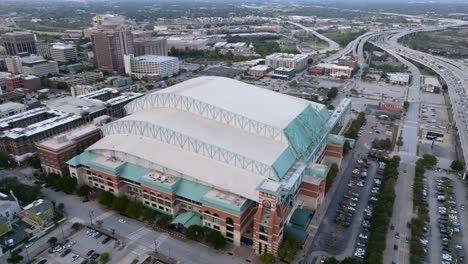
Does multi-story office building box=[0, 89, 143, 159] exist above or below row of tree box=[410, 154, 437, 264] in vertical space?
above

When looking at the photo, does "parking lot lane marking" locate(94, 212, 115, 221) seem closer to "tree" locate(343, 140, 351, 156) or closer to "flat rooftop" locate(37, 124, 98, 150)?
"flat rooftop" locate(37, 124, 98, 150)

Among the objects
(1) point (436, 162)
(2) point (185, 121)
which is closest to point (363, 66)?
(1) point (436, 162)

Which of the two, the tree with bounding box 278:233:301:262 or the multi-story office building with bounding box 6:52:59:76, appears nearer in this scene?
the tree with bounding box 278:233:301:262

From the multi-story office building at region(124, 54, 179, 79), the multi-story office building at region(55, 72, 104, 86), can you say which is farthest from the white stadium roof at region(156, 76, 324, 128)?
the multi-story office building at region(55, 72, 104, 86)

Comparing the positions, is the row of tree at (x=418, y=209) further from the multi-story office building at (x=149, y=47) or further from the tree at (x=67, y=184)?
the multi-story office building at (x=149, y=47)

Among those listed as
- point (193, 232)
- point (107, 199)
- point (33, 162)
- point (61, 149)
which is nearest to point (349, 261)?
point (193, 232)

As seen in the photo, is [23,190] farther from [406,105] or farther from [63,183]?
[406,105]

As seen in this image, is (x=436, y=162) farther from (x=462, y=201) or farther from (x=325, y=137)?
(x=325, y=137)
